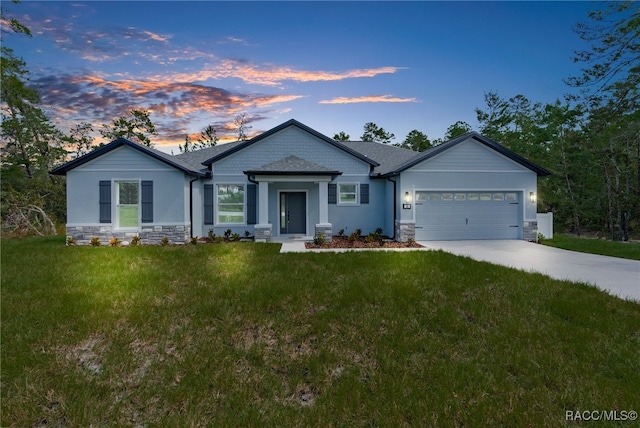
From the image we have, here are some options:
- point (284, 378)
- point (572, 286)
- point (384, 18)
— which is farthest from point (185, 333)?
point (384, 18)

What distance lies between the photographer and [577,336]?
4129 millimetres

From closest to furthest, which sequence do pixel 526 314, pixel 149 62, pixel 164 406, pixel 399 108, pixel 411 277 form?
pixel 164 406
pixel 526 314
pixel 411 277
pixel 149 62
pixel 399 108

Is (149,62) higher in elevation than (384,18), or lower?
lower

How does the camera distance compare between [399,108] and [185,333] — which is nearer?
[185,333]

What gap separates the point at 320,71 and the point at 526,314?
1360cm

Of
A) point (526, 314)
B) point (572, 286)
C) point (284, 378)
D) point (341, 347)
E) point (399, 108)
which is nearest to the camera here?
point (284, 378)

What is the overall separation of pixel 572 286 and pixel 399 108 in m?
14.9

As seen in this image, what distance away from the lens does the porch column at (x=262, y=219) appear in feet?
41.8

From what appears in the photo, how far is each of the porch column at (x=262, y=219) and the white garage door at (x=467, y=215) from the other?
6.73m

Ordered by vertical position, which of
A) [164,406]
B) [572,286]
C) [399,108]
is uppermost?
[399,108]

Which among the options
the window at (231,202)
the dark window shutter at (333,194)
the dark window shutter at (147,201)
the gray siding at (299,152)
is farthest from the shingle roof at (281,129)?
the dark window shutter at (147,201)

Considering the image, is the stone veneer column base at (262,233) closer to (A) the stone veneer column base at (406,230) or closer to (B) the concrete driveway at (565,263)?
(A) the stone veneer column base at (406,230)

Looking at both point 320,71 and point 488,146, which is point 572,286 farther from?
point 320,71

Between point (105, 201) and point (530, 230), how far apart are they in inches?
729
